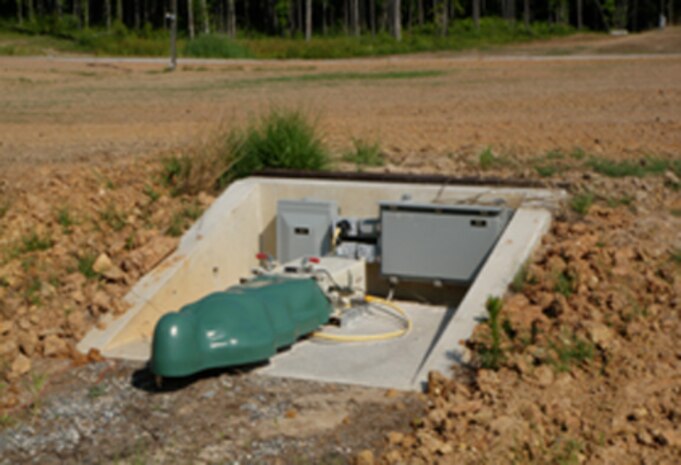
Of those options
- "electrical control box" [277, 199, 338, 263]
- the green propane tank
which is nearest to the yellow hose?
the green propane tank

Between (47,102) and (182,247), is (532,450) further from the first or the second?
(47,102)

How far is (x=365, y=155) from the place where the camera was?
10.6 metres

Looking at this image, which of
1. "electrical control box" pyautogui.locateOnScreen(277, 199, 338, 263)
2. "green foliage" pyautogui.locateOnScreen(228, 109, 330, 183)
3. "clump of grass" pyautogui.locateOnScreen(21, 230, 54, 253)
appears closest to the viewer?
"clump of grass" pyautogui.locateOnScreen(21, 230, 54, 253)

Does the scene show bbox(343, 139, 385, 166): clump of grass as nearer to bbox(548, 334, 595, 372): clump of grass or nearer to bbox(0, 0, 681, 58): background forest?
bbox(548, 334, 595, 372): clump of grass

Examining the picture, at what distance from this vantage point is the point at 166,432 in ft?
18.9

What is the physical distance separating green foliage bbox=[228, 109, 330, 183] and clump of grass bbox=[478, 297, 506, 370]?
13.6 ft

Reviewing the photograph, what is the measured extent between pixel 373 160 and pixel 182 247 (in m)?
2.68

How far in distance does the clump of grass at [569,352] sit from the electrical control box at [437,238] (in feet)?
7.56

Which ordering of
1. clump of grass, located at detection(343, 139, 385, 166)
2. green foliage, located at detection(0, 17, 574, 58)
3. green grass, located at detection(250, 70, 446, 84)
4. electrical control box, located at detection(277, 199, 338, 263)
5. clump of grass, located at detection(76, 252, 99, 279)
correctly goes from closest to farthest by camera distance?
clump of grass, located at detection(76, 252, 99, 279) → electrical control box, located at detection(277, 199, 338, 263) → clump of grass, located at detection(343, 139, 385, 166) → green grass, located at detection(250, 70, 446, 84) → green foliage, located at detection(0, 17, 574, 58)

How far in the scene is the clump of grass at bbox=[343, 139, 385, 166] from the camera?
10.5m

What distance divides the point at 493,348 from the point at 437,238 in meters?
2.61

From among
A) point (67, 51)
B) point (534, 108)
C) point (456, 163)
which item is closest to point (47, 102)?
point (534, 108)

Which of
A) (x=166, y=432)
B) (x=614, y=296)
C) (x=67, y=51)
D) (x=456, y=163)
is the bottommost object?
(x=166, y=432)

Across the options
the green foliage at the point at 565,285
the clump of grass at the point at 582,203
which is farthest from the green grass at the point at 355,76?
the green foliage at the point at 565,285
